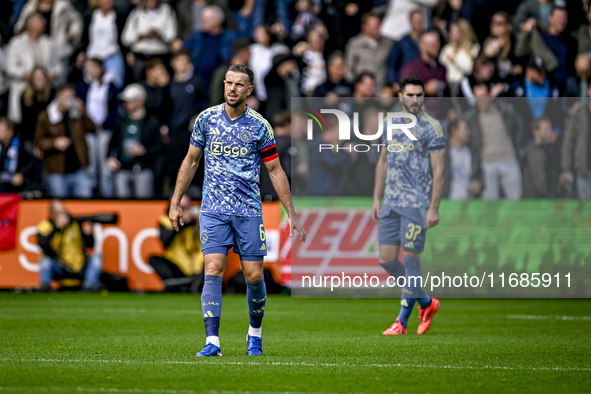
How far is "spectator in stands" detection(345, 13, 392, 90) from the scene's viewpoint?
17.9 metres

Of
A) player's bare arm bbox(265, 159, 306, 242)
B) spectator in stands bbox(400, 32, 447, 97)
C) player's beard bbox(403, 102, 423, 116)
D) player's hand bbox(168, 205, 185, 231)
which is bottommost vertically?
player's hand bbox(168, 205, 185, 231)

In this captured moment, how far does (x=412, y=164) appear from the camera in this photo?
1032cm

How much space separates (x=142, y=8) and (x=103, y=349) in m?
12.3

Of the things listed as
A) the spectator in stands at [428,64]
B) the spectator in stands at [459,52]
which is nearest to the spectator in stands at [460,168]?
the spectator in stands at [428,64]

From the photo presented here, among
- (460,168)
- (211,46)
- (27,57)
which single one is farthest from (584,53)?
(27,57)

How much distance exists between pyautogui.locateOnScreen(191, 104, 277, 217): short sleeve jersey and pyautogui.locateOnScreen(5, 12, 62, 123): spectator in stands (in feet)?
41.6

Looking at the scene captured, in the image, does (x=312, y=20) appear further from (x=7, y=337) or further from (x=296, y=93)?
(x=7, y=337)

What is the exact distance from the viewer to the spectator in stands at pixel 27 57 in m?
19.4

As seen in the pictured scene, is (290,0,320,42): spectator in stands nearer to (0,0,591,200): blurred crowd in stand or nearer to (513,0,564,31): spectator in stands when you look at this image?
(0,0,591,200): blurred crowd in stand

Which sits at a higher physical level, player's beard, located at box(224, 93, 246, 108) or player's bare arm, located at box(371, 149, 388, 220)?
player's beard, located at box(224, 93, 246, 108)

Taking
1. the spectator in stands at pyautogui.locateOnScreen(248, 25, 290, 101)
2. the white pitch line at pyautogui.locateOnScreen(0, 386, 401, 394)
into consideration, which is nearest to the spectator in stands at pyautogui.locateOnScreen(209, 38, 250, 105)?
the spectator in stands at pyautogui.locateOnScreen(248, 25, 290, 101)

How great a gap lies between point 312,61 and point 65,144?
197 inches

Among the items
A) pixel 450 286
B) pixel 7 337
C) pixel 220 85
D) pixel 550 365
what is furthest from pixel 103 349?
pixel 220 85

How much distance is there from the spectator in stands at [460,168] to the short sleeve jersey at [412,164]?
451 cm
